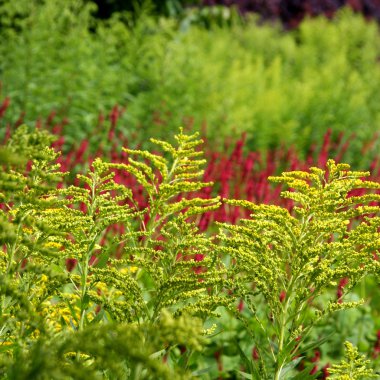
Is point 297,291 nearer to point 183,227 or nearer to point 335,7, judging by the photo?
point 183,227

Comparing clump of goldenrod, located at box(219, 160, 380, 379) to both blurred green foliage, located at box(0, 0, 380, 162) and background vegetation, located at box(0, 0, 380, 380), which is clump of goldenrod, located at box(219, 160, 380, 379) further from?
blurred green foliage, located at box(0, 0, 380, 162)

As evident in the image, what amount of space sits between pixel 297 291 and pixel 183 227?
1.52 ft

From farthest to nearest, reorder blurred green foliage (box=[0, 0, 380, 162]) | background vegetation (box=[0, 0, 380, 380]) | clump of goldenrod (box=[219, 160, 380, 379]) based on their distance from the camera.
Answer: blurred green foliage (box=[0, 0, 380, 162])
clump of goldenrod (box=[219, 160, 380, 379])
background vegetation (box=[0, 0, 380, 380])

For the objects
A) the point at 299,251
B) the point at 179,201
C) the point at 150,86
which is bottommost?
the point at 150,86

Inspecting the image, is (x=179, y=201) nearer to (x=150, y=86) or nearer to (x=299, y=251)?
(x=299, y=251)

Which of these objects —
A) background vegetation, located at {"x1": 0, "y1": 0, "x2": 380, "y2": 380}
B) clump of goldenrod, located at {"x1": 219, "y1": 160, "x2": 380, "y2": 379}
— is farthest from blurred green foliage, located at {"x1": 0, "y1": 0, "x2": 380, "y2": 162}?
clump of goldenrod, located at {"x1": 219, "y1": 160, "x2": 380, "y2": 379}

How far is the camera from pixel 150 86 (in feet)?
29.9

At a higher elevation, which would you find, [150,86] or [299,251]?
[299,251]

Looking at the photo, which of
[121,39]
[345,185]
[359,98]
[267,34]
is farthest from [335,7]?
[345,185]

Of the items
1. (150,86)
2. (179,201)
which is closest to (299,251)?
(179,201)

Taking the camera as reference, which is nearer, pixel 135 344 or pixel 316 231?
pixel 135 344

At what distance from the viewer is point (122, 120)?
26.2 ft

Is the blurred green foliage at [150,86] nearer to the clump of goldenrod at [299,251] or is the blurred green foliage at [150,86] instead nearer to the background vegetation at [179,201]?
the background vegetation at [179,201]

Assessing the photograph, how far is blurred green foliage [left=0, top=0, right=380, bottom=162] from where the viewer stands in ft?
25.8
